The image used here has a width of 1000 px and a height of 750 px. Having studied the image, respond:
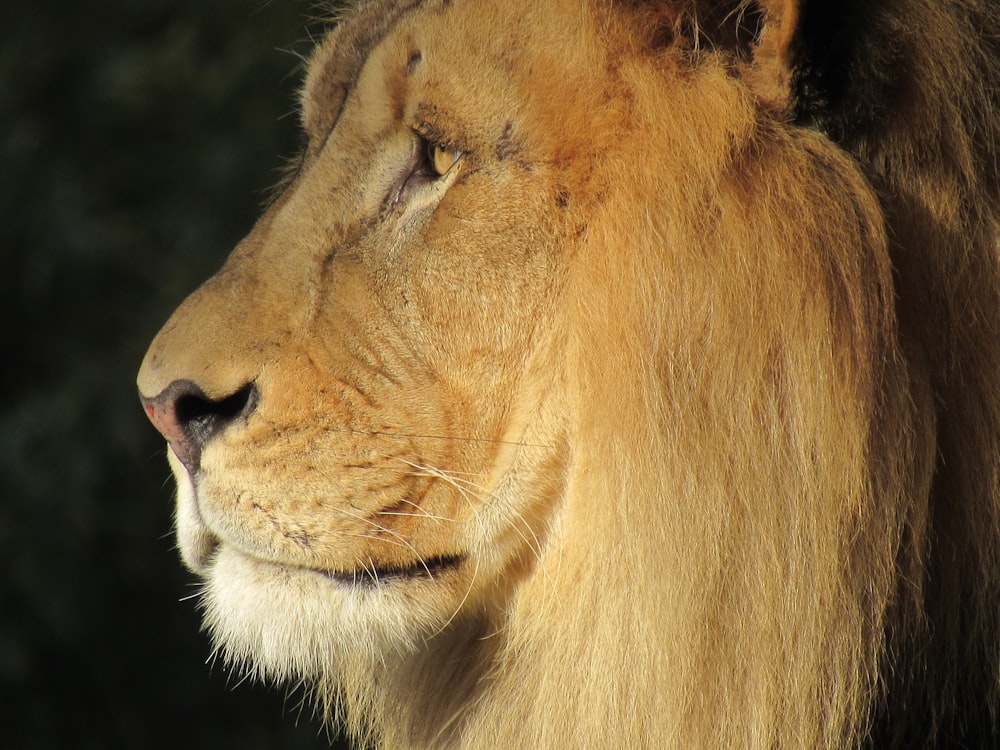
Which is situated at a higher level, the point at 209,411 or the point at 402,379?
the point at 402,379

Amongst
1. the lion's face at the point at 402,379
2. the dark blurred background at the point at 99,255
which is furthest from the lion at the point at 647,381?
the dark blurred background at the point at 99,255

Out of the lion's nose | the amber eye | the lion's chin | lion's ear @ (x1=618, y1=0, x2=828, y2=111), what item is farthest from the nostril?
lion's ear @ (x1=618, y1=0, x2=828, y2=111)

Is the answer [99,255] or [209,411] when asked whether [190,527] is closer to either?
[209,411]

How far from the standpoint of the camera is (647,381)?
4.96ft

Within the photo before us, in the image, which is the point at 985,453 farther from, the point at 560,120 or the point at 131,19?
the point at 131,19

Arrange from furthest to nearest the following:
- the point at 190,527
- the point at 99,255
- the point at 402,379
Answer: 1. the point at 99,255
2. the point at 190,527
3. the point at 402,379

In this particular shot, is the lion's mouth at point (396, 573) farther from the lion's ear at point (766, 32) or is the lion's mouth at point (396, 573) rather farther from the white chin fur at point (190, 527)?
the lion's ear at point (766, 32)

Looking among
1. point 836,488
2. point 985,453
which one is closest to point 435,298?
point 836,488

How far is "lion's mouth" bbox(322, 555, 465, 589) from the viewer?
65.4 inches

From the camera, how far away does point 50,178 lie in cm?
378

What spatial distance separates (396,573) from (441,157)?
21.4 inches

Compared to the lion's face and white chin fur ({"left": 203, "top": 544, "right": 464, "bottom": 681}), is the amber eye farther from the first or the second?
white chin fur ({"left": 203, "top": 544, "right": 464, "bottom": 681})

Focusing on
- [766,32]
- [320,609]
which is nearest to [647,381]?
[766,32]

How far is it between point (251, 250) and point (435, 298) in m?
0.34
